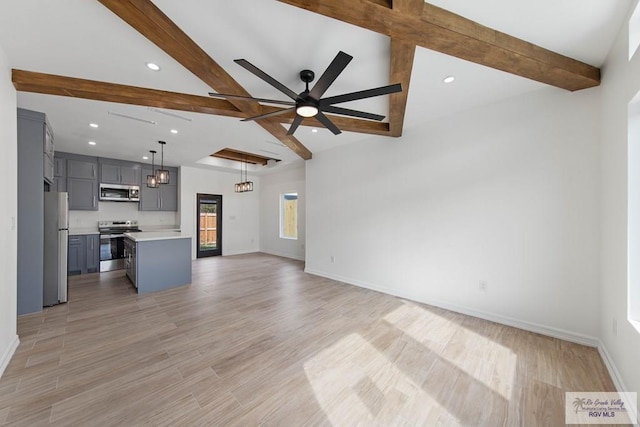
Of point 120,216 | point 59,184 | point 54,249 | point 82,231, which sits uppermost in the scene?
point 59,184

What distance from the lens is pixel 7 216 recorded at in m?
2.25

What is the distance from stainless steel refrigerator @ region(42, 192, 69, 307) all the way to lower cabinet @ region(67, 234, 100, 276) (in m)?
1.98

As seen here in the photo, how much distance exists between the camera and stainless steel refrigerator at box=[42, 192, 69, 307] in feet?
11.4

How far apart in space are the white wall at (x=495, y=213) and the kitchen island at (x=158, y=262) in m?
3.27

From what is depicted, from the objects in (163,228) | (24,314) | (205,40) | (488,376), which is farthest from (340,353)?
(163,228)

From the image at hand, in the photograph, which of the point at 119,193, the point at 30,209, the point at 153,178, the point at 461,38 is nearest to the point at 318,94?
the point at 461,38

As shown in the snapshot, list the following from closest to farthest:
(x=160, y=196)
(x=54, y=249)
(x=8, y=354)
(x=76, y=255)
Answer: (x=8, y=354) < (x=54, y=249) < (x=76, y=255) < (x=160, y=196)

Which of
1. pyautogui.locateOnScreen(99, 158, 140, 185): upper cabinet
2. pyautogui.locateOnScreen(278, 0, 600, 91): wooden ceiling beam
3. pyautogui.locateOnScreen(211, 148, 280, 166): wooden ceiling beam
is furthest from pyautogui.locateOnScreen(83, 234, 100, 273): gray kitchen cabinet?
pyautogui.locateOnScreen(278, 0, 600, 91): wooden ceiling beam

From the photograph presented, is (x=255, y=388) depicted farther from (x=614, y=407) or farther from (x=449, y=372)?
(x=614, y=407)

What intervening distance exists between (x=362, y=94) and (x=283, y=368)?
249 centimetres

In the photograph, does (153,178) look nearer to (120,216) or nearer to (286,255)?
(120,216)

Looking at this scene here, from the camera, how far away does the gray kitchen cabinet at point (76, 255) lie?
5.06 metres

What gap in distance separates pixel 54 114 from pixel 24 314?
2.72 metres

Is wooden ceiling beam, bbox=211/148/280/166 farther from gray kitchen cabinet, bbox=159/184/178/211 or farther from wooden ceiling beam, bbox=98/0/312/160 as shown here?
wooden ceiling beam, bbox=98/0/312/160
